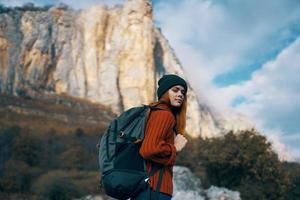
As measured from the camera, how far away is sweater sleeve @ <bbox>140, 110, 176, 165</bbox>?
104 inches

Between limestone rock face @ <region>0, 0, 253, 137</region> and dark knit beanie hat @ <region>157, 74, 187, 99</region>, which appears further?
limestone rock face @ <region>0, 0, 253, 137</region>

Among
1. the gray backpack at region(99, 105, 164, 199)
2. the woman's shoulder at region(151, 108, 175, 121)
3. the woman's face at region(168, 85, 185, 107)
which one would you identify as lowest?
the gray backpack at region(99, 105, 164, 199)

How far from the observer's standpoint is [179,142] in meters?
2.85

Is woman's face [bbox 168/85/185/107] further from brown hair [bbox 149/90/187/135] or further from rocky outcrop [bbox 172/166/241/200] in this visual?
rocky outcrop [bbox 172/166/241/200]

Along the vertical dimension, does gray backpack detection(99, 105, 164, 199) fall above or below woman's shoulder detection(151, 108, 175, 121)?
below

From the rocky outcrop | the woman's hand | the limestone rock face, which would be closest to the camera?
the woman's hand

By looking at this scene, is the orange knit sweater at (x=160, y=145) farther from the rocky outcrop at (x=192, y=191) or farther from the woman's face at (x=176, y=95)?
the rocky outcrop at (x=192, y=191)

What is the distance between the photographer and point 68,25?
256 ft

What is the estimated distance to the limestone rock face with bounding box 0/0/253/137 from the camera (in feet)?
233

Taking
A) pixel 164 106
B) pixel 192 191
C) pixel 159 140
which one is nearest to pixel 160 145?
pixel 159 140

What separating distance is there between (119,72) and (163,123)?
247 feet

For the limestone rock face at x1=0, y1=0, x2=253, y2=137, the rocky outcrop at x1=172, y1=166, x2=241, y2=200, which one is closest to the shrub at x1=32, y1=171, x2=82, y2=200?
the rocky outcrop at x1=172, y1=166, x2=241, y2=200

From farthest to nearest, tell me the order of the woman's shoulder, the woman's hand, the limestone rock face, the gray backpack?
the limestone rock face < the woman's hand < the woman's shoulder < the gray backpack

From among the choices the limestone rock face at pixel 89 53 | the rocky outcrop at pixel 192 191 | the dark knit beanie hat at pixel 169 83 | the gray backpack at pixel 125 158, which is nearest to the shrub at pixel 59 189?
the rocky outcrop at pixel 192 191
